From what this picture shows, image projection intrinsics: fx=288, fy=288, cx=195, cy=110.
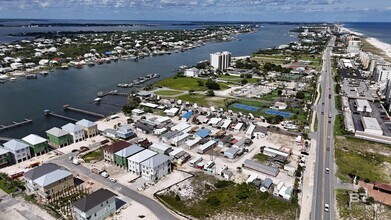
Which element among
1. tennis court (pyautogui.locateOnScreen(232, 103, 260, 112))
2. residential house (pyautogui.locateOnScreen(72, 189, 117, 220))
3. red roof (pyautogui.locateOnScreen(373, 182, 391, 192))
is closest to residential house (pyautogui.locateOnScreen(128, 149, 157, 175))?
residential house (pyautogui.locateOnScreen(72, 189, 117, 220))

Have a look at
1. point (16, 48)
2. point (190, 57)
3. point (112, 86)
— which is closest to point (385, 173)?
point (112, 86)

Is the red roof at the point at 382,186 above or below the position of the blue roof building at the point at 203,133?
below

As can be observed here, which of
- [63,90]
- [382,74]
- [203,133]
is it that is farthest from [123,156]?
[382,74]

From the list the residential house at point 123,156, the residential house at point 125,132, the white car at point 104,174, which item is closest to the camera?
the white car at point 104,174

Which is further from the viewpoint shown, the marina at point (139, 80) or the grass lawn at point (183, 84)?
the marina at point (139, 80)

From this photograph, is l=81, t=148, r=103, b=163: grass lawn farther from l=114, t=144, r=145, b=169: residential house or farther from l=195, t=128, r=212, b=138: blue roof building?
l=195, t=128, r=212, b=138: blue roof building

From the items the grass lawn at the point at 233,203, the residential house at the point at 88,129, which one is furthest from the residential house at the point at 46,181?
the residential house at the point at 88,129

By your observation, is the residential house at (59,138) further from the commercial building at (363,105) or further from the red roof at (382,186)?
the commercial building at (363,105)
